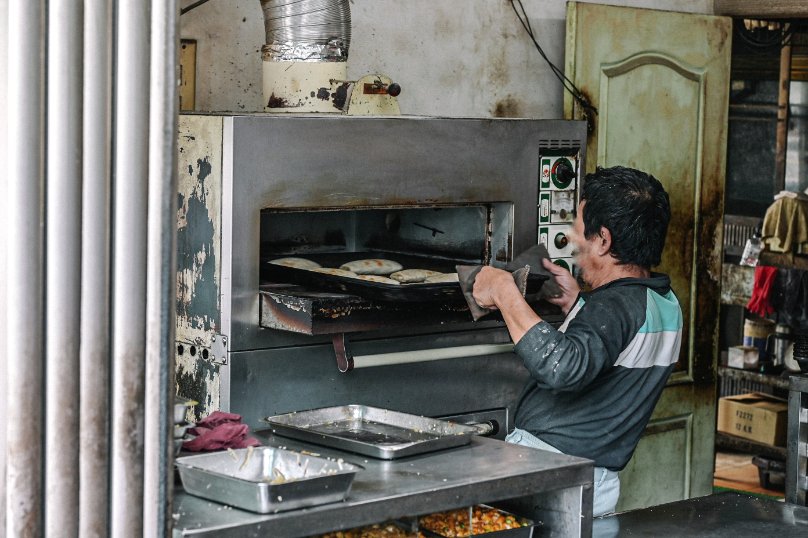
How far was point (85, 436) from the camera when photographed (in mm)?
1986

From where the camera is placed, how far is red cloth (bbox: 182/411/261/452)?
8.36 feet

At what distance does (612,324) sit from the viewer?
10.0 ft

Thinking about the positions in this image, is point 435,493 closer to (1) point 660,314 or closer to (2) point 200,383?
(1) point 660,314

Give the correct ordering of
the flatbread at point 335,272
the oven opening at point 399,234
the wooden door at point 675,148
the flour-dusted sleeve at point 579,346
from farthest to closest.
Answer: the wooden door at point 675,148, the oven opening at point 399,234, the flatbread at point 335,272, the flour-dusted sleeve at point 579,346

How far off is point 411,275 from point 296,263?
365 mm

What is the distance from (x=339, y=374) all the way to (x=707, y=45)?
8.23 ft

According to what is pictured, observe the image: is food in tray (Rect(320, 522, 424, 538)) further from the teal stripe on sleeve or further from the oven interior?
the oven interior

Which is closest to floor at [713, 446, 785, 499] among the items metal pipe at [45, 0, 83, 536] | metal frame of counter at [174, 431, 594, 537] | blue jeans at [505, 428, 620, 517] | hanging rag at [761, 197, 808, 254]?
hanging rag at [761, 197, 808, 254]

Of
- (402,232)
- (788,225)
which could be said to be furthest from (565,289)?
(788,225)

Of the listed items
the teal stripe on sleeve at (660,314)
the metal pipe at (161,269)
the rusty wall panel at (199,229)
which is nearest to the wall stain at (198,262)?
the rusty wall panel at (199,229)

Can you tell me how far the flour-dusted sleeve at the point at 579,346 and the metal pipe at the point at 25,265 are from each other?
1.36m

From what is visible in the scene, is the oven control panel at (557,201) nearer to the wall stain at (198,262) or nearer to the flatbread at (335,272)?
the flatbread at (335,272)

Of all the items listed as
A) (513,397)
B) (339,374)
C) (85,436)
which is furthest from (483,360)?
(85,436)

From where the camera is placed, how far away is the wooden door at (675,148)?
15.6ft
